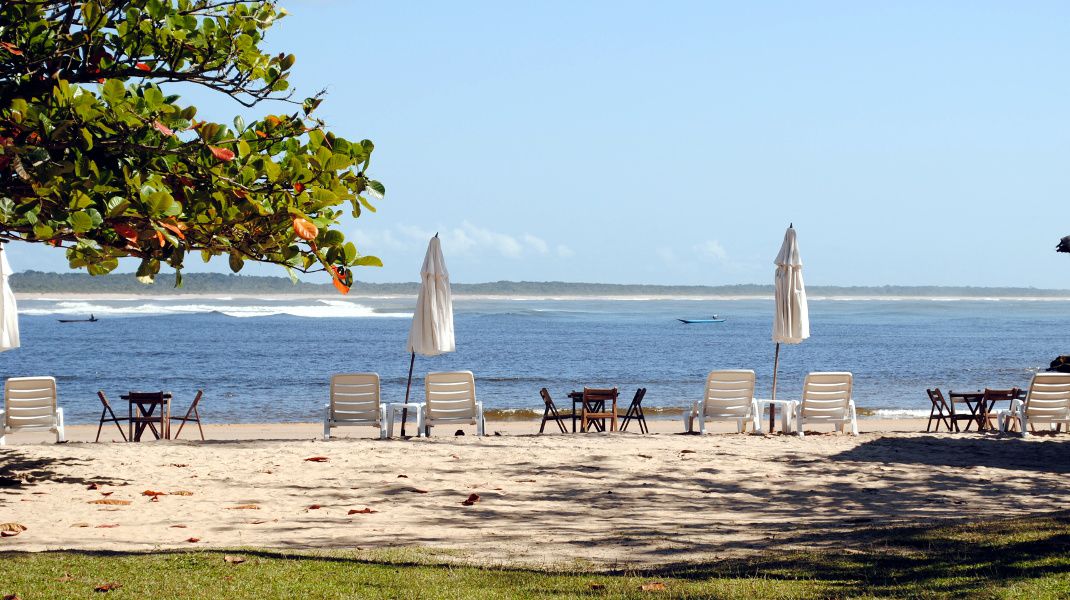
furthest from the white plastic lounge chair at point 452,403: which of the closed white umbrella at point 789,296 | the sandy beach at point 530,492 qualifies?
the closed white umbrella at point 789,296

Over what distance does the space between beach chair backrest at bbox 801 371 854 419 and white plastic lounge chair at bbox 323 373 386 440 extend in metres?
5.10

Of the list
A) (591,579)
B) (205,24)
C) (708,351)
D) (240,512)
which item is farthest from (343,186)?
(708,351)

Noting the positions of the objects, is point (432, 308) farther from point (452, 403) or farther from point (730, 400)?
point (730, 400)

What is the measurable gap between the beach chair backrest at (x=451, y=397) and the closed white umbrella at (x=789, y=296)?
12.7ft

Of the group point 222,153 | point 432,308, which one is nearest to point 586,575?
point 222,153

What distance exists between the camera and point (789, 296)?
43.8 ft

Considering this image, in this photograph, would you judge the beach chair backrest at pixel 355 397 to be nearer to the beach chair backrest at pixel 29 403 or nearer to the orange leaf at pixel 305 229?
the beach chair backrest at pixel 29 403

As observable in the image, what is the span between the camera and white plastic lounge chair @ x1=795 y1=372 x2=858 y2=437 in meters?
12.6

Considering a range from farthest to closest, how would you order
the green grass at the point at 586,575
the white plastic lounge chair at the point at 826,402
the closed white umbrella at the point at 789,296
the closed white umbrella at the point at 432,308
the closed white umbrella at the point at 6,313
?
the closed white umbrella at the point at 789,296 < the closed white umbrella at the point at 432,308 < the white plastic lounge chair at the point at 826,402 < the closed white umbrella at the point at 6,313 < the green grass at the point at 586,575

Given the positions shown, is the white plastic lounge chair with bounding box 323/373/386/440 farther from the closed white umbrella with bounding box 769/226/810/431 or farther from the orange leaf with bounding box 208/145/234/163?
the orange leaf with bounding box 208/145/234/163

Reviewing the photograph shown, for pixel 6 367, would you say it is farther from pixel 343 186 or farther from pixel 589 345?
pixel 343 186

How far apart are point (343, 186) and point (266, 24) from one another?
2.02 m

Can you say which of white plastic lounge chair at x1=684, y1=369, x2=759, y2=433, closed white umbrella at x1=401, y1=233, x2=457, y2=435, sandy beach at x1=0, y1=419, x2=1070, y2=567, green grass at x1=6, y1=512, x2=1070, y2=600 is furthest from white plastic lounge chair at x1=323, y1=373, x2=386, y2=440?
green grass at x1=6, y1=512, x2=1070, y2=600

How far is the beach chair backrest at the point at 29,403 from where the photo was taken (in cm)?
1170
